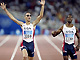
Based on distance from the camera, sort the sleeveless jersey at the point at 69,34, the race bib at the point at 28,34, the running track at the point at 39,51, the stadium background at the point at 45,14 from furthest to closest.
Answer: the stadium background at the point at 45,14 < the running track at the point at 39,51 < the race bib at the point at 28,34 < the sleeveless jersey at the point at 69,34

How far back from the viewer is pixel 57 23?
3472 centimetres

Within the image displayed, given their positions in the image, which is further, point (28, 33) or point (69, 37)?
point (28, 33)

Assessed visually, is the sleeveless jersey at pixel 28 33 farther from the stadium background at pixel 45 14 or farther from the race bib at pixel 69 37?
the stadium background at pixel 45 14

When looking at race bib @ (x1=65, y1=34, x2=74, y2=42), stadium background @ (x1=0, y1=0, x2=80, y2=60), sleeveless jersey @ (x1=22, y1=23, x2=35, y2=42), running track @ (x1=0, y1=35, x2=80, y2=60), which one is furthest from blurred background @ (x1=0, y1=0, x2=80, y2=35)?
race bib @ (x1=65, y1=34, x2=74, y2=42)

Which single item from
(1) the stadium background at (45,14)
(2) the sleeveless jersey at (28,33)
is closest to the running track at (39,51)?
(2) the sleeveless jersey at (28,33)

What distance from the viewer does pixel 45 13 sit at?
36.1 metres

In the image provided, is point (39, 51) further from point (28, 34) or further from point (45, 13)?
point (45, 13)

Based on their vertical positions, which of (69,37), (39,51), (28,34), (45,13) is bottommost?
(39,51)

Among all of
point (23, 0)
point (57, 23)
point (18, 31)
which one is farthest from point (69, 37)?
point (23, 0)

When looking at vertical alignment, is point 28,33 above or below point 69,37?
above

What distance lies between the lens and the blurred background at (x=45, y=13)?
32.5 meters

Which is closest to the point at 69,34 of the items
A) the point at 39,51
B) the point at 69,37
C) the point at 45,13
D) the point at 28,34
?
the point at 69,37

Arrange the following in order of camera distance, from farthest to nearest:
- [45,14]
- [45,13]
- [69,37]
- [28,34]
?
1. [45,13]
2. [45,14]
3. [28,34]
4. [69,37]

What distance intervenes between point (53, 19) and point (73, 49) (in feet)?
96.6
